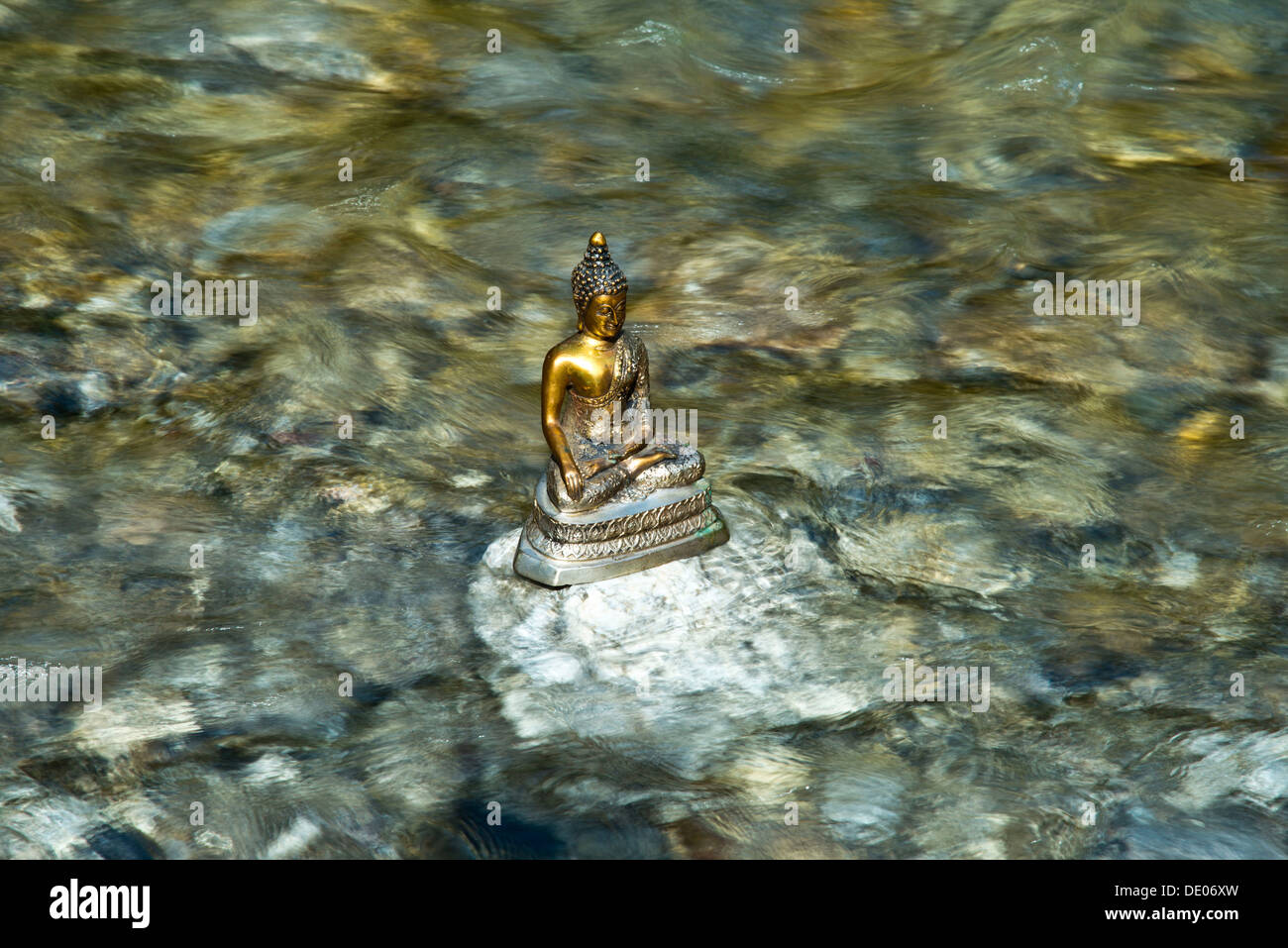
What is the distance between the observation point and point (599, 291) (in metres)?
5.20

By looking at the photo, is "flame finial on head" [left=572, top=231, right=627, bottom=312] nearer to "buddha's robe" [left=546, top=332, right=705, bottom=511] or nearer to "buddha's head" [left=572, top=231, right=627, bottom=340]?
"buddha's head" [left=572, top=231, right=627, bottom=340]

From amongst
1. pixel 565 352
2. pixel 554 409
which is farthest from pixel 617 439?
pixel 565 352

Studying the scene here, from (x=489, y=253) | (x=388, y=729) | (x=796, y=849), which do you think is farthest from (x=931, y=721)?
(x=489, y=253)

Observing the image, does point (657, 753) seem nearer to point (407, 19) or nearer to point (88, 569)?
point (88, 569)

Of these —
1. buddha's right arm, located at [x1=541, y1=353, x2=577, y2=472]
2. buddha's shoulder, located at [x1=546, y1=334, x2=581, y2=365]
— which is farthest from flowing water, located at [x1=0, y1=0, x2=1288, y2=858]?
buddha's shoulder, located at [x1=546, y1=334, x2=581, y2=365]

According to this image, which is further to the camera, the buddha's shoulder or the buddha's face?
the buddha's shoulder

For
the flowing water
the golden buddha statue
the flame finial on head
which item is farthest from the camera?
the golden buddha statue

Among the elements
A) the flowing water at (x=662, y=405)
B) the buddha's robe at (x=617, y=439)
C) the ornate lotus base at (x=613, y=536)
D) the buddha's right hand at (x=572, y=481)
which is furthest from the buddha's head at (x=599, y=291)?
the flowing water at (x=662, y=405)

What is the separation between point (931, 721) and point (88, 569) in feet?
10.3

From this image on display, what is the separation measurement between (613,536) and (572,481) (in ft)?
0.89

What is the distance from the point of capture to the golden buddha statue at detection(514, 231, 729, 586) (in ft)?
17.4

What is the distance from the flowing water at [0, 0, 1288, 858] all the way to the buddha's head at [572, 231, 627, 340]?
3.09 feet

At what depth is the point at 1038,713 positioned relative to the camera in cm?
478

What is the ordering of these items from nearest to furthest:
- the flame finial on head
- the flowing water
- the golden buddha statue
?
the flowing water → the flame finial on head → the golden buddha statue
